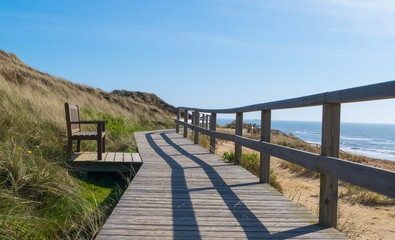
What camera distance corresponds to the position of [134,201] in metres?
3.77

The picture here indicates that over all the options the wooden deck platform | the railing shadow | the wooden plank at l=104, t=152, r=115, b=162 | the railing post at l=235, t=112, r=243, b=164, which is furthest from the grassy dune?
the railing post at l=235, t=112, r=243, b=164

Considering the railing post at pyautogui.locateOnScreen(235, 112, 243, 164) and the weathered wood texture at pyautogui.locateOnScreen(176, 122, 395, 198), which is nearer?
the weathered wood texture at pyautogui.locateOnScreen(176, 122, 395, 198)

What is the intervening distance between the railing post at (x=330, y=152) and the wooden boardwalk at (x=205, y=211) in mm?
142

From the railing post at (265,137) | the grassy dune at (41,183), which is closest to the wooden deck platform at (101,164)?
the grassy dune at (41,183)

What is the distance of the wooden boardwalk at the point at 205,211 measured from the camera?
2895mm

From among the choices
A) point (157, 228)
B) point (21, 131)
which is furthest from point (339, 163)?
point (21, 131)

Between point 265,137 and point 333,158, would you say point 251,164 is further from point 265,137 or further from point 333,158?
point 333,158

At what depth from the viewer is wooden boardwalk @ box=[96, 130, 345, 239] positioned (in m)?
2.89

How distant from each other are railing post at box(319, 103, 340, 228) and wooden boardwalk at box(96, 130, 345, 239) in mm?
142

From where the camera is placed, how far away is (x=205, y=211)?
3494 millimetres

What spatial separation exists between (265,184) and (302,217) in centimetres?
146

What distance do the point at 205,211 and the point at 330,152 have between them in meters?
1.35

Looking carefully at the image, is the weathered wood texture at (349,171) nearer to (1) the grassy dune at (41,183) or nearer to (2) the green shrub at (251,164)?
(1) the grassy dune at (41,183)

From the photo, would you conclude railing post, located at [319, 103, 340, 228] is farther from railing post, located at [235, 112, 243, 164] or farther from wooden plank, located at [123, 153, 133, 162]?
wooden plank, located at [123, 153, 133, 162]
